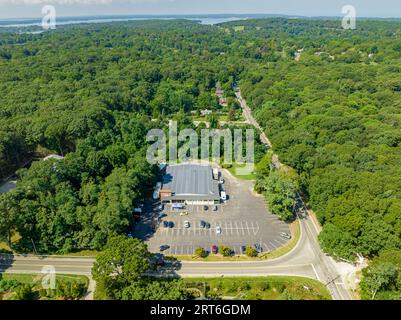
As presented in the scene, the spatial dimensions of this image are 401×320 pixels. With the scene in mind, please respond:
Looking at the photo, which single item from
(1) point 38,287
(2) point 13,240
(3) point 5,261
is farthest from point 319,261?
(2) point 13,240

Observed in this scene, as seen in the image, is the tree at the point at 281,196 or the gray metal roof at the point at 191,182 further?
the gray metal roof at the point at 191,182

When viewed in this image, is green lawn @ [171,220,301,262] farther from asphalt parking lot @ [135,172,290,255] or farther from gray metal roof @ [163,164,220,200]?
gray metal roof @ [163,164,220,200]

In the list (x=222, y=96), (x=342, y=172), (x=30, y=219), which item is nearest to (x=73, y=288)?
(x=30, y=219)

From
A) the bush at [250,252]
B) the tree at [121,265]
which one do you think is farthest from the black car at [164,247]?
the bush at [250,252]

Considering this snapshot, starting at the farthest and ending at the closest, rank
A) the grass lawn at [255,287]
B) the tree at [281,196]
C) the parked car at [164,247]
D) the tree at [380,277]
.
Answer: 1. the tree at [281,196]
2. the parked car at [164,247]
3. the grass lawn at [255,287]
4. the tree at [380,277]

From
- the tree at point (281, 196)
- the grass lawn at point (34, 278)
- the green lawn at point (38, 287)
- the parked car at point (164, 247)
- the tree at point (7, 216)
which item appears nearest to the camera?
the green lawn at point (38, 287)

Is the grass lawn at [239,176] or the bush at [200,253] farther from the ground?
the grass lawn at [239,176]

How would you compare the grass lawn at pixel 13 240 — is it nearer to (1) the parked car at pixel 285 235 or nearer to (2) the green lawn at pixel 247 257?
(2) the green lawn at pixel 247 257
